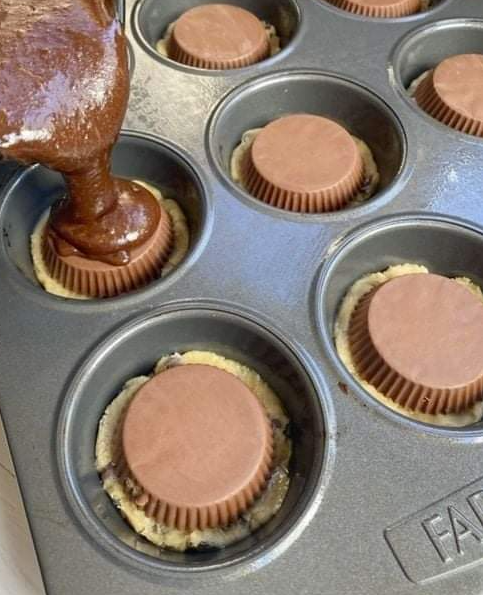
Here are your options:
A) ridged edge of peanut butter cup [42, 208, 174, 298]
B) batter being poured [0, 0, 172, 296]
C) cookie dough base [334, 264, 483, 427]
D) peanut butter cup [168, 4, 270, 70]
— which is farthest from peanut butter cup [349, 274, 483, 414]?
peanut butter cup [168, 4, 270, 70]

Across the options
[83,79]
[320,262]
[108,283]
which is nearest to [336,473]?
[320,262]

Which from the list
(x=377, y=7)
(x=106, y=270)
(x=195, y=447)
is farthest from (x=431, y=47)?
(x=195, y=447)

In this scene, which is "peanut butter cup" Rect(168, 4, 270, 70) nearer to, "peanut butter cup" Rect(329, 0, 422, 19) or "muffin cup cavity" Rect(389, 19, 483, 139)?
"peanut butter cup" Rect(329, 0, 422, 19)

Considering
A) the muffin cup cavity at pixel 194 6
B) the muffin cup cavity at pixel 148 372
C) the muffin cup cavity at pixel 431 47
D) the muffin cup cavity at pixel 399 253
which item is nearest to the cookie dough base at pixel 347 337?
the muffin cup cavity at pixel 399 253

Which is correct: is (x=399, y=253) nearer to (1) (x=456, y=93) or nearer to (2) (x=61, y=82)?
(1) (x=456, y=93)

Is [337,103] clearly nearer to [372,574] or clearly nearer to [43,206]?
[43,206]
